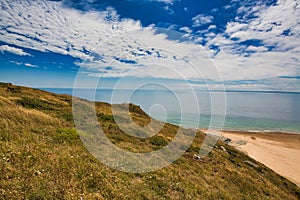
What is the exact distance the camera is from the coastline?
3685cm

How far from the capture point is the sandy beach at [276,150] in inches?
1452

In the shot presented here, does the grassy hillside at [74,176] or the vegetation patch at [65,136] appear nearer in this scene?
the grassy hillside at [74,176]

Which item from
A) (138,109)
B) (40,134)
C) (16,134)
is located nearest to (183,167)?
(40,134)

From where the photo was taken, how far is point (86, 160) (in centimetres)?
984

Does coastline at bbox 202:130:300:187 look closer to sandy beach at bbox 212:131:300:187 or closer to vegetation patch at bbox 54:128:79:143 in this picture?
sandy beach at bbox 212:131:300:187

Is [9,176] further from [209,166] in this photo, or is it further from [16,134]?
[209,166]

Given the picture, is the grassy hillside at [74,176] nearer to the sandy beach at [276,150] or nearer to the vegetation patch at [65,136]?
the vegetation patch at [65,136]

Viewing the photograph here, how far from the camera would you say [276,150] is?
163 feet

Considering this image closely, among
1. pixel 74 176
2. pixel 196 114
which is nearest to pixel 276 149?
pixel 74 176

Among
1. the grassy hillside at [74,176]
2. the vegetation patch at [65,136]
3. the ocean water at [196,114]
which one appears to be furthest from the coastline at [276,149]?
the vegetation patch at [65,136]

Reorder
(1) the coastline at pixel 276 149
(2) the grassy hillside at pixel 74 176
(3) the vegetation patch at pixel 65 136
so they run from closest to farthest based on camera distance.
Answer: (2) the grassy hillside at pixel 74 176 → (3) the vegetation patch at pixel 65 136 → (1) the coastline at pixel 276 149

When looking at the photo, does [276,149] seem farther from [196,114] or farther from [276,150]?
[196,114]

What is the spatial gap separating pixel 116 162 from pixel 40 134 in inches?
189

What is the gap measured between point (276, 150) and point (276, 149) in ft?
3.13
